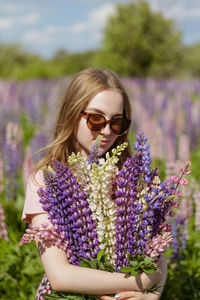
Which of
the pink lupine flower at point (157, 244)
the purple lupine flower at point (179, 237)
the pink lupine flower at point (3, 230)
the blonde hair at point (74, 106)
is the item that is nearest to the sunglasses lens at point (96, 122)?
the blonde hair at point (74, 106)

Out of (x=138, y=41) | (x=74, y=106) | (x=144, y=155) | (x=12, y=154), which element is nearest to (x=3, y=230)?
(x=12, y=154)

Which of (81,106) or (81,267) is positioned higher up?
(81,106)

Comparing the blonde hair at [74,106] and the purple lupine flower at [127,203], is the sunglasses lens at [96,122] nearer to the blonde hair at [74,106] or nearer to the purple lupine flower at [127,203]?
the blonde hair at [74,106]

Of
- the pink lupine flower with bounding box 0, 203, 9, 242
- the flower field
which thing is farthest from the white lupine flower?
the pink lupine flower with bounding box 0, 203, 9, 242

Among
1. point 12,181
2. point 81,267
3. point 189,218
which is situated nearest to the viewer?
point 81,267

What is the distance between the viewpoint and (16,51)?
99.8ft

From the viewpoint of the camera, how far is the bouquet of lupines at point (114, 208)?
4.06 ft

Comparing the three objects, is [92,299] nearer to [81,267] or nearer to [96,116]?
[81,267]

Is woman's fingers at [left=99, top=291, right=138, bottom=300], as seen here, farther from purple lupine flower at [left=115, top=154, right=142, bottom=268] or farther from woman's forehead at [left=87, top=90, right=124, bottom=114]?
woman's forehead at [left=87, top=90, right=124, bottom=114]

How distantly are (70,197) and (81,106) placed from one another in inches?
32.6

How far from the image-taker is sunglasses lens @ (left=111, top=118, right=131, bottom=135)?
190 cm

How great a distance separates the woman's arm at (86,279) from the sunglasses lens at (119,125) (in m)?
0.74

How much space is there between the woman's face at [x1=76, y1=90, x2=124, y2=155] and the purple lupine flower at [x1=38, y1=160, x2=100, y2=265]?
0.61 metres

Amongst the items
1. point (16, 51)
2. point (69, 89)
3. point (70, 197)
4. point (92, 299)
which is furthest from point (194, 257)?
point (16, 51)
